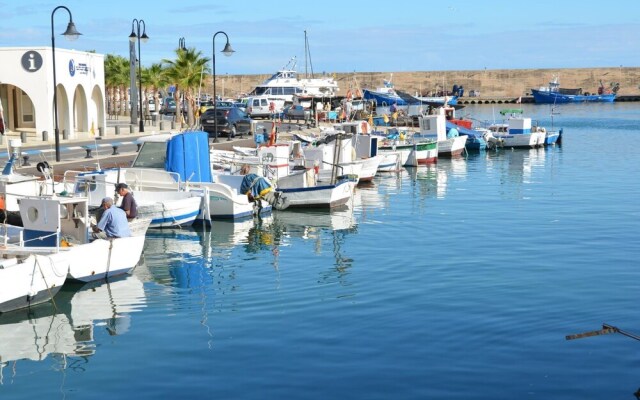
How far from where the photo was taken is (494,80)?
161 m

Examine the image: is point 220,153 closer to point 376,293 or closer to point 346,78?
point 376,293

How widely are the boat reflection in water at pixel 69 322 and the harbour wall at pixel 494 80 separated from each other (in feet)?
445

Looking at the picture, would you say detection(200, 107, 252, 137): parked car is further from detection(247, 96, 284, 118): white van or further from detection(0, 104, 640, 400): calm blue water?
detection(0, 104, 640, 400): calm blue water

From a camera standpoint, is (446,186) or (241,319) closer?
(241,319)

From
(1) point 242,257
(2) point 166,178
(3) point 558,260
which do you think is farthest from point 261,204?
(3) point 558,260

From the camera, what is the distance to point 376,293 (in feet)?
66.4

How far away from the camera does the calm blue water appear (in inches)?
568

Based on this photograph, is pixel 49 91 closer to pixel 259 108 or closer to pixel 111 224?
pixel 259 108

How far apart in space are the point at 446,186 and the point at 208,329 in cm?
2642

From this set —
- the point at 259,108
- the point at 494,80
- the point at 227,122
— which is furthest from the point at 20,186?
the point at 494,80

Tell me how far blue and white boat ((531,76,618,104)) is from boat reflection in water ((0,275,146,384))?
12940 centimetres

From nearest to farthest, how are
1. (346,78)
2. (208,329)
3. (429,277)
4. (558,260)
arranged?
(208,329) → (429,277) → (558,260) → (346,78)

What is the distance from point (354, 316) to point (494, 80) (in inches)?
5801

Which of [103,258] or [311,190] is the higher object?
[311,190]
